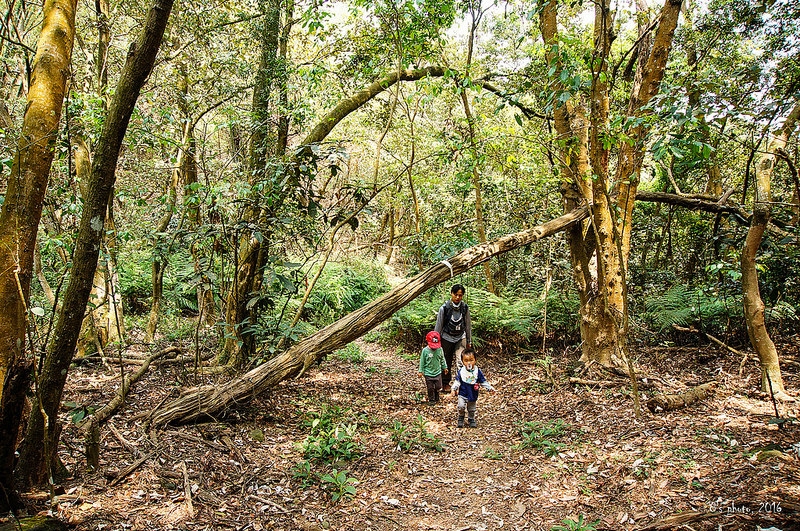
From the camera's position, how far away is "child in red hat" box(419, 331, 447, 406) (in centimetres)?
654

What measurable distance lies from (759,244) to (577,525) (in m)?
3.27

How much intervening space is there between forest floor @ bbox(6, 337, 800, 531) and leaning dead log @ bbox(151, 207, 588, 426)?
0.72 ft

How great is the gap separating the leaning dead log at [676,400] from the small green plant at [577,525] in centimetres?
232

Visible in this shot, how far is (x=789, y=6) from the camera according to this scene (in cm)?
579

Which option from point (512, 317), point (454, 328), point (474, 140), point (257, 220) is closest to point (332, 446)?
point (454, 328)

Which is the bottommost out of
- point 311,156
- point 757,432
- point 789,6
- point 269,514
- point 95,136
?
point 269,514

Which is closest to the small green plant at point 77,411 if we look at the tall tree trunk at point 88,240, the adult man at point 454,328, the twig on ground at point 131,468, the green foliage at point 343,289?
the twig on ground at point 131,468

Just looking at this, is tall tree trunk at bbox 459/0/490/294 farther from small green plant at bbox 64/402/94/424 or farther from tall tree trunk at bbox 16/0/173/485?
small green plant at bbox 64/402/94/424

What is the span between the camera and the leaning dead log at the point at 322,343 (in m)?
4.76

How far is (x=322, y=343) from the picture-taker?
227 inches

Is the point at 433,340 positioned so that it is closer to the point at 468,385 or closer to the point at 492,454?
the point at 468,385

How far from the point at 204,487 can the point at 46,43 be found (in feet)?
11.6

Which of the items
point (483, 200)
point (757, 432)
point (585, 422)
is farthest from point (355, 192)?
point (483, 200)

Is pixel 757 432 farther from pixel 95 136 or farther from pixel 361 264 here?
pixel 361 264
